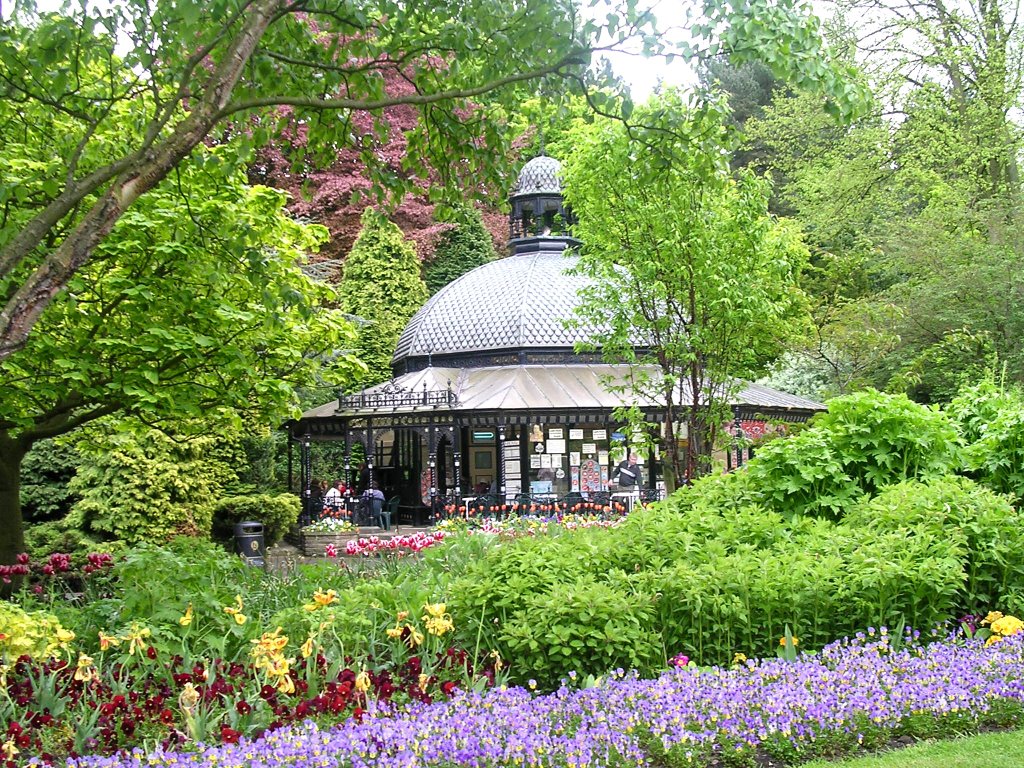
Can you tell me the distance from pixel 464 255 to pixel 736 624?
29654mm

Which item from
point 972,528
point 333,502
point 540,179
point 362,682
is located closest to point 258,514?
point 333,502

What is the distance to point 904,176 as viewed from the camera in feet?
84.3

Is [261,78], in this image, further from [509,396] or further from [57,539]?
[509,396]

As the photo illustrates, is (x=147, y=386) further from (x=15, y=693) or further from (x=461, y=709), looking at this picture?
(x=461, y=709)

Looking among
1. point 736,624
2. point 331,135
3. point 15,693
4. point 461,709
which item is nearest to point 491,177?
point 331,135

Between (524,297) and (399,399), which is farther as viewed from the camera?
(524,297)

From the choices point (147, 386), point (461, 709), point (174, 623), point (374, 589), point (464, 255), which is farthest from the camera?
point (464, 255)

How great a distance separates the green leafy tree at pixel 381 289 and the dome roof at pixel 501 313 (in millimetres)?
2599

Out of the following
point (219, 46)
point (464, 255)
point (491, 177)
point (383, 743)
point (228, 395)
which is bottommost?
point (383, 743)

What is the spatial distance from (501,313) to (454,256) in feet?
31.7

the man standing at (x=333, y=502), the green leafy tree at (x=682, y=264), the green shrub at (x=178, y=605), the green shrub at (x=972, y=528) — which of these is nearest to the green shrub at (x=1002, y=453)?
the green shrub at (x=972, y=528)

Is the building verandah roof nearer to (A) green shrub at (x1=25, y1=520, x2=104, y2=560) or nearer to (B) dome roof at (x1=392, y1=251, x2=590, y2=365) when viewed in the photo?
(B) dome roof at (x1=392, y1=251, x2=590, y2=365)

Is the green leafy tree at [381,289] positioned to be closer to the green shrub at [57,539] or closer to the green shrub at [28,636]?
the green shrub at [57,539]

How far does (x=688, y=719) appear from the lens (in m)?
4.72
